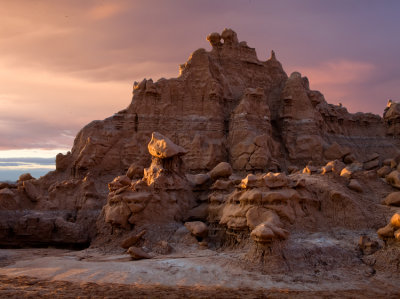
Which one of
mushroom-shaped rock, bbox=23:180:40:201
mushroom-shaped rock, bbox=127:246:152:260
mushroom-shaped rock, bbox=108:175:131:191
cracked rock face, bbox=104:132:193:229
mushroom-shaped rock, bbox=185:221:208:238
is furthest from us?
mushroom-shaped rock, bbox=23:180:40:201

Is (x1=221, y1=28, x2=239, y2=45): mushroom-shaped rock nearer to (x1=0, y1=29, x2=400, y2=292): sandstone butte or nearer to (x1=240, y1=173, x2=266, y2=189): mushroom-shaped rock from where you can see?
(x1=0, y1=29, x2=400, y2=292): sandstone butte

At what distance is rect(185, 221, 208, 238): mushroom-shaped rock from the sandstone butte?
4 centimetres

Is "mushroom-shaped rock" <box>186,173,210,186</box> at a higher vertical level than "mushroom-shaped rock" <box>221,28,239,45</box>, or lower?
lower

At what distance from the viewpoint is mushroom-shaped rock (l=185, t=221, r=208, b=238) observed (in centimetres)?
1193

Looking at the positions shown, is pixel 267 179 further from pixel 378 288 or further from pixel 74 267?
pixel 74 267

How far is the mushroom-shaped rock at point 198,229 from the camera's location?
1193 centimetres

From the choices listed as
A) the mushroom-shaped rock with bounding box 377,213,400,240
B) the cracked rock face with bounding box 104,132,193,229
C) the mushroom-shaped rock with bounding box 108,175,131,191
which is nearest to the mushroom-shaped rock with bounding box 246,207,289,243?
the mushroom-shaped rock with bounding box 377,213,400,240

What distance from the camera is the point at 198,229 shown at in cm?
1194

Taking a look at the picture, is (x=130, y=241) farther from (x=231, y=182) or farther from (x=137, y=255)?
(x=231, y=182)

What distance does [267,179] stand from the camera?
437 inches

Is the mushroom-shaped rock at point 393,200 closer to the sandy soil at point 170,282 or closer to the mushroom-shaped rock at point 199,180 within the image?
the sandy soil at point 170,282

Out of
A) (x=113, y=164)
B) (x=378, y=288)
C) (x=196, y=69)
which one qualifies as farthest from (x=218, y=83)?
(x=378, y=288)

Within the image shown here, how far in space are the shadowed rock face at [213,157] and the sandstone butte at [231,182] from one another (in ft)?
0.21

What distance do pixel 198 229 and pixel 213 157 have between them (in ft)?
33.5
